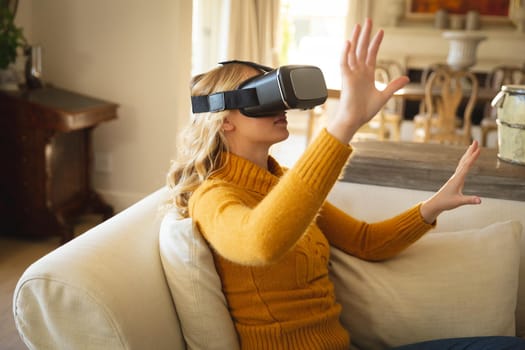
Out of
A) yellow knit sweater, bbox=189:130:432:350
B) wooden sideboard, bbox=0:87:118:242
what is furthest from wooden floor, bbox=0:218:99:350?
yellow knit sweater, bbox=189:130:432:350

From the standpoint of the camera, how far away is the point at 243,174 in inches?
49.3

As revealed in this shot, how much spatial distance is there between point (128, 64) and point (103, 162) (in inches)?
25.2

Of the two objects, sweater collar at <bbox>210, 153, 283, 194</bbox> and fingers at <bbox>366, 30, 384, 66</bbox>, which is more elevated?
fingers at <bbox>366, 30, 384, 66</bbox>

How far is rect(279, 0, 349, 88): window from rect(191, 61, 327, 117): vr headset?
5859 mm

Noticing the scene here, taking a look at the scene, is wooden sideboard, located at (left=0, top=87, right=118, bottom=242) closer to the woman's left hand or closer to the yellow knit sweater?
the yellow knit sweater

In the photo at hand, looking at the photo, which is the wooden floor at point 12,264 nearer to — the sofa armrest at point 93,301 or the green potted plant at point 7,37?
the green potted plant at point 7,37

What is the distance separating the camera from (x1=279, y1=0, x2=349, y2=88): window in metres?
6.96

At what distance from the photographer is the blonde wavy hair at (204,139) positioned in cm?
124

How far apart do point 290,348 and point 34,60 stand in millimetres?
2597

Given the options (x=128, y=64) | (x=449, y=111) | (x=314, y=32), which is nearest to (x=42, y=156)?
(x=128, y=64)

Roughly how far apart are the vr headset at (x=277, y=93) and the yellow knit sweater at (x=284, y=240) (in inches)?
5.1

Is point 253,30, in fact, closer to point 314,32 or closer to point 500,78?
point 314,32

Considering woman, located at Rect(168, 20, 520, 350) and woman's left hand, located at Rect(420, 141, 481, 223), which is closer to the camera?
woman, located at Rect(168, 20, 520, 350)

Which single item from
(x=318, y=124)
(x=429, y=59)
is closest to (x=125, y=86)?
(x=318, y=124)
